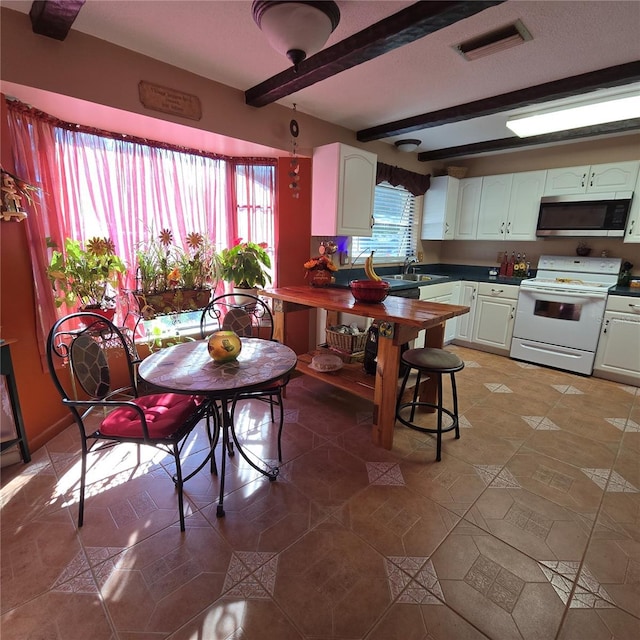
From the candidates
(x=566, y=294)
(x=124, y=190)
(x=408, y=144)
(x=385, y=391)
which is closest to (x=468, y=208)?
(x=408, y=144)

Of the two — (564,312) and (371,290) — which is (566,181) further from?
(371,290)

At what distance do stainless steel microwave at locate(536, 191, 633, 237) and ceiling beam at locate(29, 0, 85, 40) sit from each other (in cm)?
425

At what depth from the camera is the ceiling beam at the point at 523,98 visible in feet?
7.05

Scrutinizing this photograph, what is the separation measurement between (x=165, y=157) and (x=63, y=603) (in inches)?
108

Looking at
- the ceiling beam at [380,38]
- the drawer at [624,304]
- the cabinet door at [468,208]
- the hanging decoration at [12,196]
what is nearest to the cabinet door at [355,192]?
the ceiling beam at [380,38]

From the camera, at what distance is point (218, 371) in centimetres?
164

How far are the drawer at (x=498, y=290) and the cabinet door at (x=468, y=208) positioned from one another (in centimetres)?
72

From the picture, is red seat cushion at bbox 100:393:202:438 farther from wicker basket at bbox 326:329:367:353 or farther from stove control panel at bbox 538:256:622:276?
stove control panel at bbox 538:256:622:276

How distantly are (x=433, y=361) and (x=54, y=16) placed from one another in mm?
2646

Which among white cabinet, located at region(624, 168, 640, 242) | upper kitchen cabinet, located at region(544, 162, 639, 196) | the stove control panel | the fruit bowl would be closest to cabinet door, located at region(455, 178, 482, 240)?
upper kitchen cabinet, located at region(544, 162, 639, 196)

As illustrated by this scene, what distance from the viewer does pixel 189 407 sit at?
1758 mm

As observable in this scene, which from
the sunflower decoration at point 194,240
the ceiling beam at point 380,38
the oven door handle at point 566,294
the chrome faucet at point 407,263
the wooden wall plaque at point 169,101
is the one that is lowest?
the oven door handle at point 566,294

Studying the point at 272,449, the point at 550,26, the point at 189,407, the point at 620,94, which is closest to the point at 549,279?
the point at 620,94

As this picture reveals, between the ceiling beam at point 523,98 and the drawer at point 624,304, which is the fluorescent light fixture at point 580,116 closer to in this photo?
the ceiling beam at point 523,98
